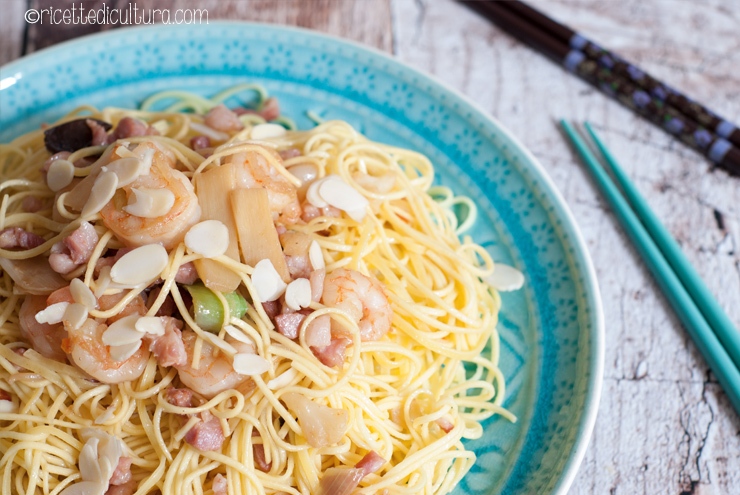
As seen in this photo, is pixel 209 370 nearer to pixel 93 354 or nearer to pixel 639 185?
pixel 93 354

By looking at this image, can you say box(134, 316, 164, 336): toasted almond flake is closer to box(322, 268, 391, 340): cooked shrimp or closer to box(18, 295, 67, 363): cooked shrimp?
box(18, 295, 67, 363): cooked shrimp

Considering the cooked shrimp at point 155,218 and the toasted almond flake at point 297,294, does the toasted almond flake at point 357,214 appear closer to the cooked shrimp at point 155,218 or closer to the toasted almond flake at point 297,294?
the toasted almond flake at point 297,294

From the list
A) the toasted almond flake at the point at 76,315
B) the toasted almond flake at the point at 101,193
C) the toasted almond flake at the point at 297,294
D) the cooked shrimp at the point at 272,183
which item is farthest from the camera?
the cooked shrimp at the point at 272,183

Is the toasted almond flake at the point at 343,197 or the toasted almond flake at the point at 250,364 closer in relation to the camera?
the toasted almond flake at the point at 250,364

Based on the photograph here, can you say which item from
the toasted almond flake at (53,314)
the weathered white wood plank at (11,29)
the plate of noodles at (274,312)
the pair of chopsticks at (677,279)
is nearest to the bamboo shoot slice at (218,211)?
the plate of noodles at (274,312)

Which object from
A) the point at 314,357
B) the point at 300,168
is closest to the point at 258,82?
the point at 300,168
